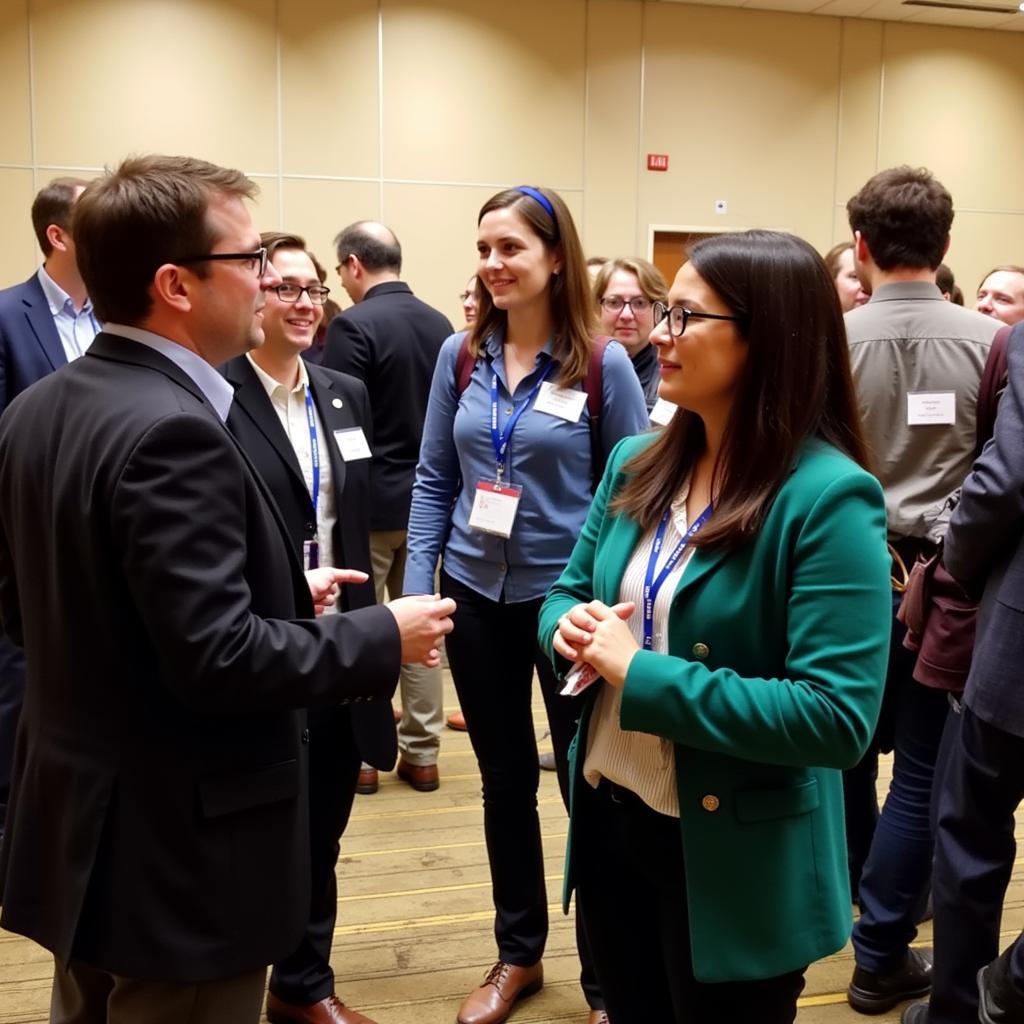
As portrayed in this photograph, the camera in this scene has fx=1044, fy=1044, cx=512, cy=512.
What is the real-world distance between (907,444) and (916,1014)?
129 centimetres

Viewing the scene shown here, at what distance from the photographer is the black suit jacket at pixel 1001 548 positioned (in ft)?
6.04

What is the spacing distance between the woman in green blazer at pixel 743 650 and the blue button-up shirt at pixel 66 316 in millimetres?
2250

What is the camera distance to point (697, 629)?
4.53ft

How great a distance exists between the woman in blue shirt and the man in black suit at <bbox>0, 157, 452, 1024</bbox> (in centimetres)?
82

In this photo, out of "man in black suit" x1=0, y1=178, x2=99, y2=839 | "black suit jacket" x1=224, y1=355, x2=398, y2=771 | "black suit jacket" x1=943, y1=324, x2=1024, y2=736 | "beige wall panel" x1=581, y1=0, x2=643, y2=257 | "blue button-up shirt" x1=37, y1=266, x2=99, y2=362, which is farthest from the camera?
"beige wall panel" x1=581, y1=0, x2=643, y2=257

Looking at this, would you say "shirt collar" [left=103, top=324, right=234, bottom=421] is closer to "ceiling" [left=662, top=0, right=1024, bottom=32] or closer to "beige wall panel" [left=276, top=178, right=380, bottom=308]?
"beige wall panel" [left=276, top=178, right=380, bottom=308]

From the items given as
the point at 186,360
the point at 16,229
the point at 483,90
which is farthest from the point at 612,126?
the point at 186,360

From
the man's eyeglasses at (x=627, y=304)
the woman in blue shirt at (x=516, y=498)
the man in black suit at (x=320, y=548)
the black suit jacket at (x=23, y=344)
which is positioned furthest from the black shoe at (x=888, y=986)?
the black suit jacket at (x=23, y=344)

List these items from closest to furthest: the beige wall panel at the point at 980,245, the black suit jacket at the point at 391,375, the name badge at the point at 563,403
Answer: the name badge at the point at 563,403 < the black suit jacket at the point at 391,375 < the beige wall panel at the point at 980,245

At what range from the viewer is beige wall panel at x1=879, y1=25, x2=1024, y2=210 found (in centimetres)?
821

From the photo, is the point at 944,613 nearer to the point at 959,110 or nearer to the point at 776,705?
the point at 776,705

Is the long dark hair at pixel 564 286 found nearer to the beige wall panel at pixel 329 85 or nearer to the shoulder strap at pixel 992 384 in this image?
the shoulder strap at pixel 992 384

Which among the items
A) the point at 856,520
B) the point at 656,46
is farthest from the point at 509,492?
the point at 656,46

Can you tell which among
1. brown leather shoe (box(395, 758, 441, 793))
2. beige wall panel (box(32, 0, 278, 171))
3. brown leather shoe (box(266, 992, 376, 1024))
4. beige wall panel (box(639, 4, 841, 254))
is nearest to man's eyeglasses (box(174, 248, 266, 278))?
brown leather shoe (box(266, 992, 376, 1024))
